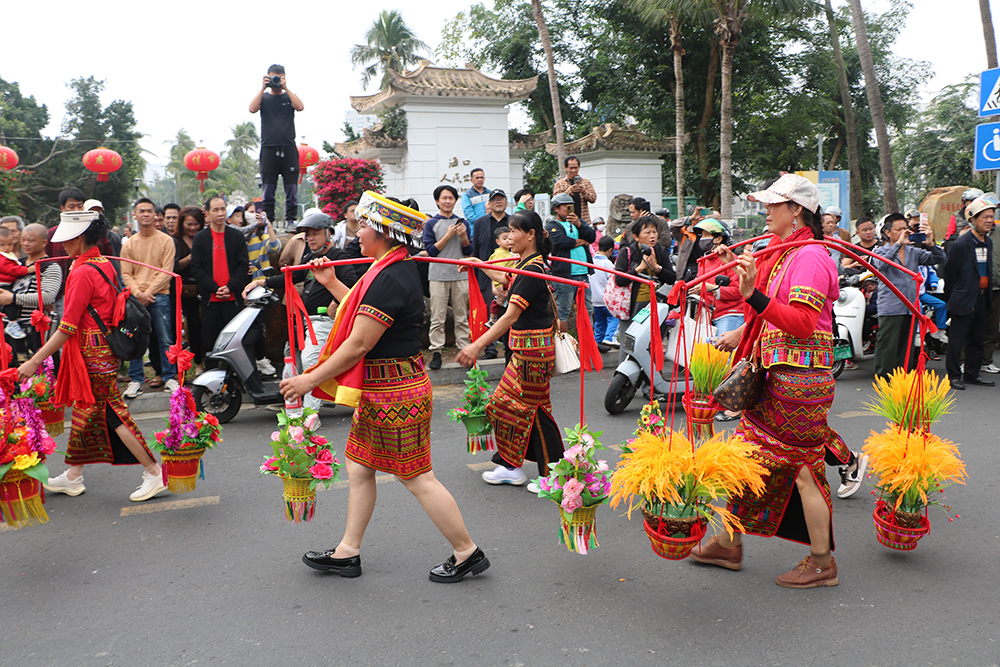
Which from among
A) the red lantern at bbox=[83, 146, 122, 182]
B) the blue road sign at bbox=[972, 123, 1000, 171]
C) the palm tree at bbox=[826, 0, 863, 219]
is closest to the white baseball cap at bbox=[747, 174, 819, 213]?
the blue road sign at bbox=[972, 123, 1000, 171]

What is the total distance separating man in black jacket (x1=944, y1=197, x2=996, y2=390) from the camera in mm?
7617

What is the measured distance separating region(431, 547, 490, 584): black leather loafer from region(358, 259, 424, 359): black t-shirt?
0.98 m

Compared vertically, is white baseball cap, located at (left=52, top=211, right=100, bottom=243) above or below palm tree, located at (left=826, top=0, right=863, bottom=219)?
below

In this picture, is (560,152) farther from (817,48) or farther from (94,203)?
(94,203)

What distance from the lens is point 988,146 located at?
32.0 feet

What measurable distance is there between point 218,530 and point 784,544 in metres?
2.99

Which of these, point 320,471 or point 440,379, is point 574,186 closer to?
point 440,379

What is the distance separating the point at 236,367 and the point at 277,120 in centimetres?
456

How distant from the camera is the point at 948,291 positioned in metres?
7.88

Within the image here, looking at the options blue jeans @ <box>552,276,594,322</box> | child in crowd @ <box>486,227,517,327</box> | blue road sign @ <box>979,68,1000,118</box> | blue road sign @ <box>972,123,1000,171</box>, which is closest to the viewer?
child in crowd @ <box>486,227,517,327</box>

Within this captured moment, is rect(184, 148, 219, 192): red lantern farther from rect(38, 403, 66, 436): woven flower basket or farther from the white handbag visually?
the white handbag

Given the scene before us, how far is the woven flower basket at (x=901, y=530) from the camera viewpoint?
139 inches

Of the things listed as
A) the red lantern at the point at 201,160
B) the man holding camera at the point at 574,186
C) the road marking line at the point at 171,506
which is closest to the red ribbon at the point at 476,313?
the road marking line at the point at 171,506

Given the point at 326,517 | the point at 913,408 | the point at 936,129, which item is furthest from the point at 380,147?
the point at 936,129
